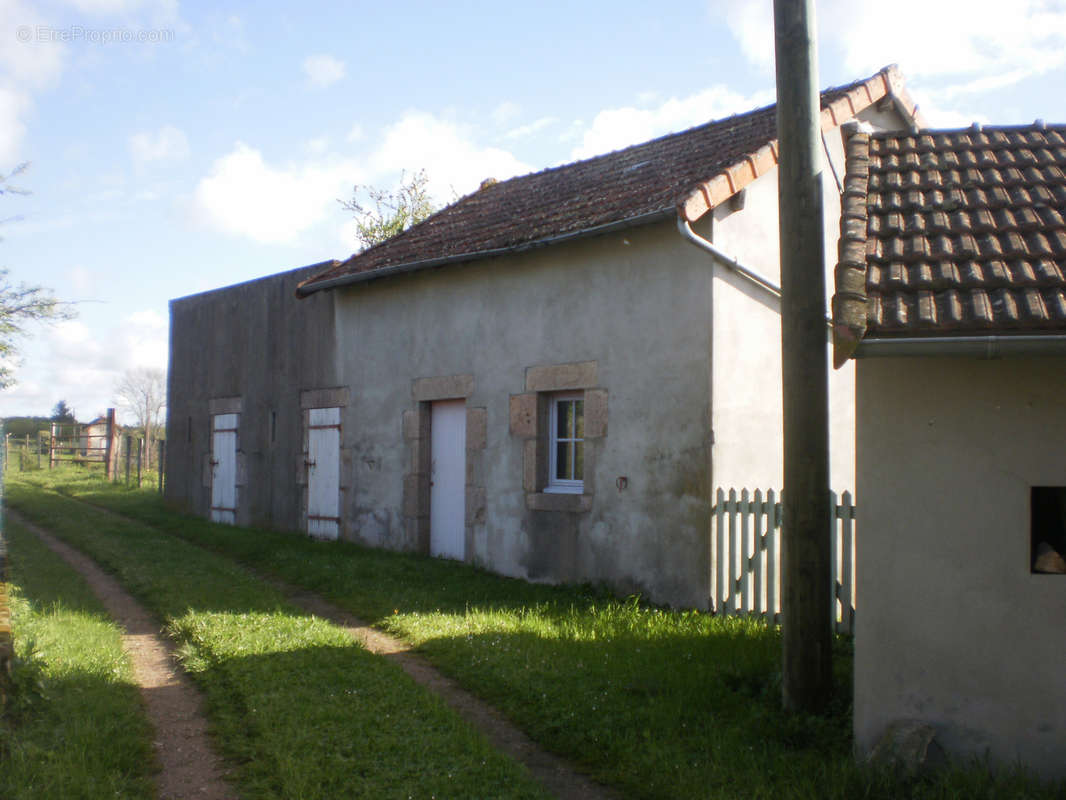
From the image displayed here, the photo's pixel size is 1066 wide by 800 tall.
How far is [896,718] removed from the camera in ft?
15.3

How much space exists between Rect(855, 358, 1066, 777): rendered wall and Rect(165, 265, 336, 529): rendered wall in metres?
10.00

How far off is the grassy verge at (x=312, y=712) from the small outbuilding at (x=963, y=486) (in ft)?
6.96

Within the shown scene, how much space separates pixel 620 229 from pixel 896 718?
555 cm

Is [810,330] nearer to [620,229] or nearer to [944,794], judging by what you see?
[944,794]

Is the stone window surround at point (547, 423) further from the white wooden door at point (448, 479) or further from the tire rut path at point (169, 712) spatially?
the tire rut path at point (169, 712)

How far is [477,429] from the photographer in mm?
10898

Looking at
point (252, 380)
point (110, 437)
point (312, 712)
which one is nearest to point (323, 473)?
point (252, 380)

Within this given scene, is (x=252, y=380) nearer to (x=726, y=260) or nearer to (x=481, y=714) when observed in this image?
(x=726, y=260)

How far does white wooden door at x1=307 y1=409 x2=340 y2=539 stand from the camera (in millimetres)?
13266

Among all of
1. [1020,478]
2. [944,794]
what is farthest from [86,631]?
[1020,478]

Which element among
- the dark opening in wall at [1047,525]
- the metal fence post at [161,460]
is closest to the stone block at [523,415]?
the dark opening in wall at [1047,525]

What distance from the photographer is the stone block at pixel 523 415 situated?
10.2m

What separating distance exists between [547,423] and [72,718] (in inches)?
239

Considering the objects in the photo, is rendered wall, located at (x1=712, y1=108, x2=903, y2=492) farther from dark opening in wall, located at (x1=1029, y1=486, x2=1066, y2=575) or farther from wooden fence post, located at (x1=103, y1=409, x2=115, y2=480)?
wooden fence post, located at (x1=103, y1=409, x2=115, y2=480)
